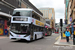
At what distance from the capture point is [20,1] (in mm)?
40844

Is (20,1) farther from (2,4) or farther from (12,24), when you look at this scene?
(12,24)

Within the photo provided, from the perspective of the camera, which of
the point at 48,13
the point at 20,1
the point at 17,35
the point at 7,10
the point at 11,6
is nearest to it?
the point at 17,35

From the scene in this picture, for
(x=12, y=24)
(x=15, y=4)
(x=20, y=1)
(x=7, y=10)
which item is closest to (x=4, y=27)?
(x=7, y=10)

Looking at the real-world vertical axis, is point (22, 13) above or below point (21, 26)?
above

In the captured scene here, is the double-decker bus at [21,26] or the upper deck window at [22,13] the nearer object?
the double-decker bus at [21,26]

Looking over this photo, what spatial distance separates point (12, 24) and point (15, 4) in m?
23.4

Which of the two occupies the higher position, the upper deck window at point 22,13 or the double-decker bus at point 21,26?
the upper deck window at point 22,13

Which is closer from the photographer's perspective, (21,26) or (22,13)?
(21,26)

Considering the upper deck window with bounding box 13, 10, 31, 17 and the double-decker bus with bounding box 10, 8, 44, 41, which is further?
the upper deck window with bounding box 13, 10, 31, 17

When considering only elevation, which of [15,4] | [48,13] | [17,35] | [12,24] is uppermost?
[48,13]

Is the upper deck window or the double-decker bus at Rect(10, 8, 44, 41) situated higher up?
the upper deck window

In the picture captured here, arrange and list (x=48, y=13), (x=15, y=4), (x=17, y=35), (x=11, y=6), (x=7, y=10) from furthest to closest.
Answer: (x=48, y=13) < (x=15, y=4) < (x=11, y=6) < (x=7, y=10) < (x=17, y=35)

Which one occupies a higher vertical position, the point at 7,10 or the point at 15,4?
the point at 15,4

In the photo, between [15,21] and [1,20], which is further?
[1,20]
